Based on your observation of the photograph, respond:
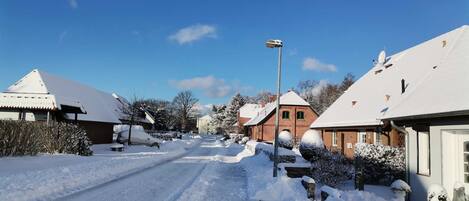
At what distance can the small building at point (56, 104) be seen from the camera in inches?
1126

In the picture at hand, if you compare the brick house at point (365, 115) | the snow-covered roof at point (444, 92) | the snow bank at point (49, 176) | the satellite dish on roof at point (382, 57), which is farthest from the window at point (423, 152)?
the satellite dish on roof at point (382, 57)

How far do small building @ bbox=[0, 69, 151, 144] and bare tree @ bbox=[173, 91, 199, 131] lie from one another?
215ft

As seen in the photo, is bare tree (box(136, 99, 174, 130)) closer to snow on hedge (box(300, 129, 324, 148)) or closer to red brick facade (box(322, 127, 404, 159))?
red brick facade (box(322, 127, 404, 159))

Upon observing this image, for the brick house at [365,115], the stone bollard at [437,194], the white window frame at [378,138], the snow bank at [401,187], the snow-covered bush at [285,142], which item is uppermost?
the brick house at [365,115]

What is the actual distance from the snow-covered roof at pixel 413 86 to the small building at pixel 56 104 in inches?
737

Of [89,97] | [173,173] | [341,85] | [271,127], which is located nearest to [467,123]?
[173,173]

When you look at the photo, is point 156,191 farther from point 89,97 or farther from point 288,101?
point 288,101

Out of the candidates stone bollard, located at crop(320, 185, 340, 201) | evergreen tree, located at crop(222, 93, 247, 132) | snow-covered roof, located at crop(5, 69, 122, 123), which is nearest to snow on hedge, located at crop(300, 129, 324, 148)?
stone bollard, located at crop(320, 185, 340, 201)

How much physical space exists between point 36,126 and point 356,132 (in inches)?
712

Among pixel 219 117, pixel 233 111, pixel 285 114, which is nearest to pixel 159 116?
pixel 233 111

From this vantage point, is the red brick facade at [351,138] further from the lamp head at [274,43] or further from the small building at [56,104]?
the small building at [56,104]

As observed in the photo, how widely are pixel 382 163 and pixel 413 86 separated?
3.45 m

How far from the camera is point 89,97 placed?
42.2 meters

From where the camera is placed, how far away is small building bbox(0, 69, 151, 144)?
2859 cm
